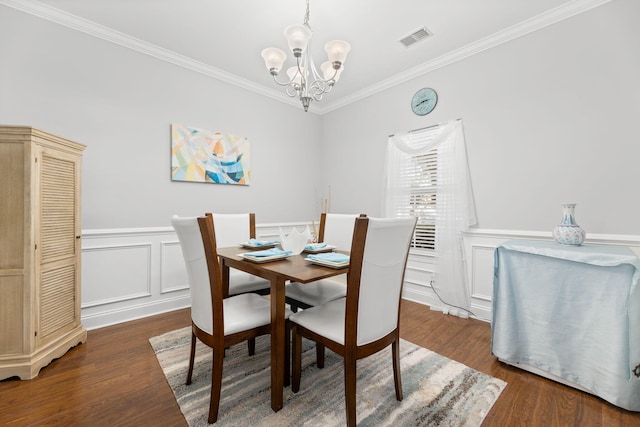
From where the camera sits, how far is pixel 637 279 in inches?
55.9

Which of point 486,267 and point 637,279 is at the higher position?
point 637,279

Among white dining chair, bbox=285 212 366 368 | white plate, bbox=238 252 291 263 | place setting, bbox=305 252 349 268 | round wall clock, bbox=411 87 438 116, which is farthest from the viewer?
round wall clock, bbox=411 87 438 116

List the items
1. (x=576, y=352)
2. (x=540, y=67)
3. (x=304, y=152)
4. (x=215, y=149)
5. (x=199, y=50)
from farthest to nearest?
(x=304, y=152), (x=215, y=149), (x=199, y=50), (x=540, y=67), (x=576, y=352)

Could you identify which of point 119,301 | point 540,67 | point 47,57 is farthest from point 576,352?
point 47,57

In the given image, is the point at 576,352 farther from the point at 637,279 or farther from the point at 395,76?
the point at 395,76

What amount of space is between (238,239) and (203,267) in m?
1.12

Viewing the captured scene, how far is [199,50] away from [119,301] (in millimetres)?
2582

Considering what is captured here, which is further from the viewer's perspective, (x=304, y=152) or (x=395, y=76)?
(x=304, y=152)

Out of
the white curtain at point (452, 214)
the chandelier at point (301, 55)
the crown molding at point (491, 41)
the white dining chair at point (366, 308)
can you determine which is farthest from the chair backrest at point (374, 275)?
the crown molding at point (491, 41)

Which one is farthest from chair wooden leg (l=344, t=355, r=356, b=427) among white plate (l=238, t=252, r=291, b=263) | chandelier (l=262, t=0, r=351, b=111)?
chandelier (l=262, t=0, r=351, b=111)

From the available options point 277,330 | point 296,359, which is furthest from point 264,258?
point 296,359

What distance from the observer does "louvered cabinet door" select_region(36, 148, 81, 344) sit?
6.03ft

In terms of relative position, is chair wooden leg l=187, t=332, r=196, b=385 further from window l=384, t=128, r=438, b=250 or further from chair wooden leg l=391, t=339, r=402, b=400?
window l=384, t=128, r=438, b=250

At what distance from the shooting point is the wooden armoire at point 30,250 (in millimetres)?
1718
